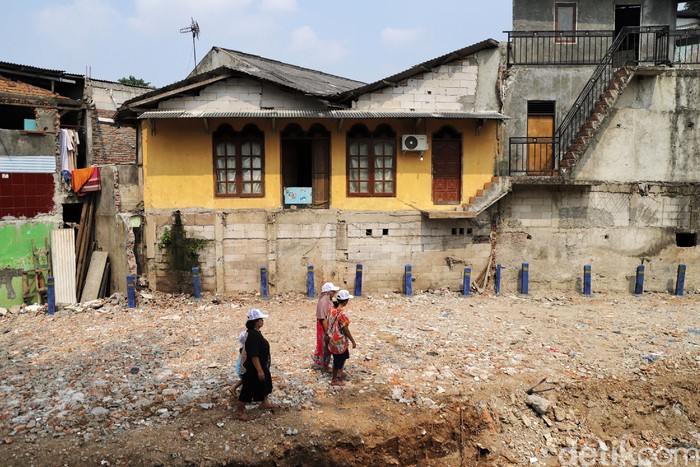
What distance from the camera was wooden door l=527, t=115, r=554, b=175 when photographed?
14.5 m

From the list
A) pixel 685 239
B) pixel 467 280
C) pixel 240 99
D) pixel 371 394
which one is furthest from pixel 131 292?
pixel 685 239

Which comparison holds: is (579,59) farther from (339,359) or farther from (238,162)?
(339,359)

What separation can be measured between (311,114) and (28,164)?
8707 millimetres

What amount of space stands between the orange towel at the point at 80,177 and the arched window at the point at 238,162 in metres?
4.07

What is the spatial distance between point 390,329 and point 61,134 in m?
12.0

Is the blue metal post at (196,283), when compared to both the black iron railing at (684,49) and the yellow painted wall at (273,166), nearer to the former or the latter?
the yellow painted wall at (273,166)

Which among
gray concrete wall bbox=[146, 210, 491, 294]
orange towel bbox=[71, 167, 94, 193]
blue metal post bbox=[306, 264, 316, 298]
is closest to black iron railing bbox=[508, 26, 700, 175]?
gray concrete wall bbox=[146, 210, 491, 294]

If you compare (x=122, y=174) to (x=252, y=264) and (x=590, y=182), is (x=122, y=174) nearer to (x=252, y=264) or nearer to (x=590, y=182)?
(x=252, y=264)

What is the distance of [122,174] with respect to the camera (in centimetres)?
1386

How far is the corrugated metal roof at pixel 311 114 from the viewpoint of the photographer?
41.5 feet

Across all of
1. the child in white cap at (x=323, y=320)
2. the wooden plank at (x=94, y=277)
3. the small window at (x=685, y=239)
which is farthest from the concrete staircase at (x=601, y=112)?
the wooden plank at (x=94, y=277)

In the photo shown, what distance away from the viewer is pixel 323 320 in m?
7.95

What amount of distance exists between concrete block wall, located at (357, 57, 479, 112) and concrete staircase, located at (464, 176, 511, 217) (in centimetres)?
218

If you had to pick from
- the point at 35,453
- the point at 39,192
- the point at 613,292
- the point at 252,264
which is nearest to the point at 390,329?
the point at 252,264
